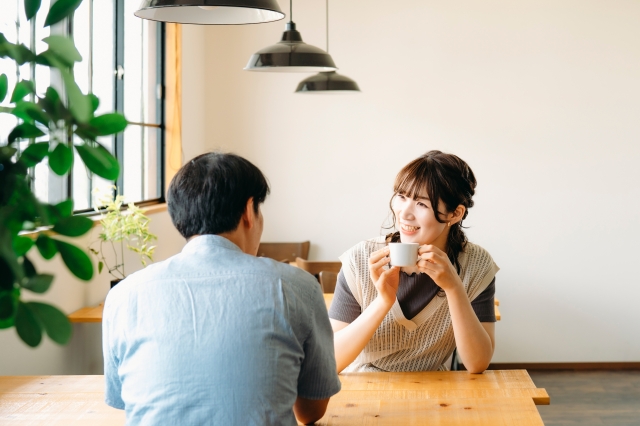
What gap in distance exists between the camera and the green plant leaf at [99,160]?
1.71 feet

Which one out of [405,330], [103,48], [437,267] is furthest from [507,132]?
[437,267]

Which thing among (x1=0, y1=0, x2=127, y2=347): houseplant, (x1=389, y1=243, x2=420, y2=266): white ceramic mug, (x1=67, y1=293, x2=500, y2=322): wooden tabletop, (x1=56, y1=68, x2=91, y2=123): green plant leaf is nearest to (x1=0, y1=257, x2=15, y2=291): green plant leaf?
(x1=0, y1=0, x2=127, y2=347): houseplant

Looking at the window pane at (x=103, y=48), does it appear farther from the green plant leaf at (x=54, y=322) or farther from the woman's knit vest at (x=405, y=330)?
the green plant leaf at (x=54, y=322)

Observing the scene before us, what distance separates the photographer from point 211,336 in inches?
42.8

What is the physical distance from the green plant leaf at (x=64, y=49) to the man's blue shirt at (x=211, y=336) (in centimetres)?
65

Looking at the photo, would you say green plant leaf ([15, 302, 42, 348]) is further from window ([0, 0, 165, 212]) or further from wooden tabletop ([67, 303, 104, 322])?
window ([0, 0, 165, 212])

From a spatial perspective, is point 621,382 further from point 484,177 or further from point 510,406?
point 510,406

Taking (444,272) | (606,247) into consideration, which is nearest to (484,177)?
(606,247)

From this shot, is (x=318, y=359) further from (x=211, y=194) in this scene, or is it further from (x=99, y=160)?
(x=99, y=160)

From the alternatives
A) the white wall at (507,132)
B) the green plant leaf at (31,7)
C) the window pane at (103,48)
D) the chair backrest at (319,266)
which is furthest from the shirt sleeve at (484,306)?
the white wall at (507,132)

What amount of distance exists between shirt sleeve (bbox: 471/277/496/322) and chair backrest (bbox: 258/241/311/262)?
9.68 ft

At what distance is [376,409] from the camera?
1551 mm

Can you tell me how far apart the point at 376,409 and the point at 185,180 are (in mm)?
691

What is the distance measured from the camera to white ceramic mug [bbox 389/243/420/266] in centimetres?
170
